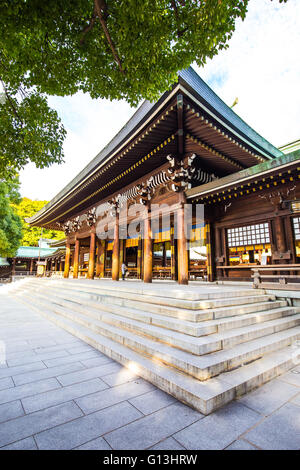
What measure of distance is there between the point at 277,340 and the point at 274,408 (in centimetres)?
144

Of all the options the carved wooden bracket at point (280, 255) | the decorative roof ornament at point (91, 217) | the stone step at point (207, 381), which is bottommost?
the stone step at point (207, 381)

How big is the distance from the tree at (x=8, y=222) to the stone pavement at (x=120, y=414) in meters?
15.8

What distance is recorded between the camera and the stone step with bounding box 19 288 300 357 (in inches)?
104

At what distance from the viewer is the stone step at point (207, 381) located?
1.98 meters

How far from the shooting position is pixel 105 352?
335cm

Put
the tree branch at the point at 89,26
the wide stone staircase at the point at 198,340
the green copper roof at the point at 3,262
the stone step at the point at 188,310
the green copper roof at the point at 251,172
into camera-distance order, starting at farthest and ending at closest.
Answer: the green copper roof at the point at 3,262 < the green copper roof at the point at 251,172 < the tree branch at the point at 89,26 < the stone step at the point at 188,310 < the wide stone staircase at the point at 198,340

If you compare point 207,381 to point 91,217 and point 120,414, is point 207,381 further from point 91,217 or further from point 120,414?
point 91,217

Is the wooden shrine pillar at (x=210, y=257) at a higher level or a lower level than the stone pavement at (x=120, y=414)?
higher

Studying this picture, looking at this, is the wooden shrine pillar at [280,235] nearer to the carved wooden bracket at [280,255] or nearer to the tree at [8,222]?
the carved wooden bracket at [280,255]

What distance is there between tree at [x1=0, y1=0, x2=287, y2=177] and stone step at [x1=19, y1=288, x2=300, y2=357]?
14.0ft

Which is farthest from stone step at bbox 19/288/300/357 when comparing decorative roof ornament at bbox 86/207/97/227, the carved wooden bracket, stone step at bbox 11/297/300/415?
decorative roof ornament at bbox 86/207/97/227

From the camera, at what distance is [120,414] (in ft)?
6.20

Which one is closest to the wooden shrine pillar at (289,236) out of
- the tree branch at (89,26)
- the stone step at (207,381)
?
the stone step at (207,381)
